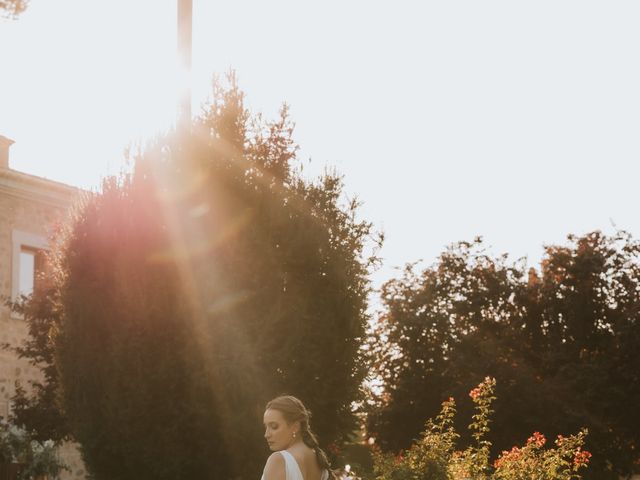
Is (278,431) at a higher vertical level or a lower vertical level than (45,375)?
lower

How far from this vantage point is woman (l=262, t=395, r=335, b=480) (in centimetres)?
602

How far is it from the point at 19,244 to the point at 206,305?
1358 cm

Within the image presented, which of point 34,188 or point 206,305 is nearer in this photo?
point 206,305

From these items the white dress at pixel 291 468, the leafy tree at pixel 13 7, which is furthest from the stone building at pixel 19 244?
the white dress at pixel 291 468

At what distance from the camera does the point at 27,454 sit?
18.4 m

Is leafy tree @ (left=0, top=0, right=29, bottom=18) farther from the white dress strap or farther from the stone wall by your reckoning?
the stone wall

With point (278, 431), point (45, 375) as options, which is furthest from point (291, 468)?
point (45, 375)

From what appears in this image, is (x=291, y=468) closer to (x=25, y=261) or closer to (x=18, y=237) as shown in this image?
(x=18, y=237)

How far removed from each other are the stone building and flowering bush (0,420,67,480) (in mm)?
4509

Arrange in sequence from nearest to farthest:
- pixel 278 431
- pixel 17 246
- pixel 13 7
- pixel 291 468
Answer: pixel 291 468
pixel 278 431
pixel 13 7
pixel 17 246

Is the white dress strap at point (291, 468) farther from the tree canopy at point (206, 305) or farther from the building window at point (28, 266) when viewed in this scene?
the building window at point (28, 266)

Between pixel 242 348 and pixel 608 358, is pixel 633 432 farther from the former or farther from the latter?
pixel 242 348

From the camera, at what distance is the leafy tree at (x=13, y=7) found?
391 inches

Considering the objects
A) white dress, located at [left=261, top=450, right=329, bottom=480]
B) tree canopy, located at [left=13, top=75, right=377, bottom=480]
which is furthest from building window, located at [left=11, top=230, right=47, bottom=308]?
white dress, located at [left=261, top=450, right=329, bottom=480]
